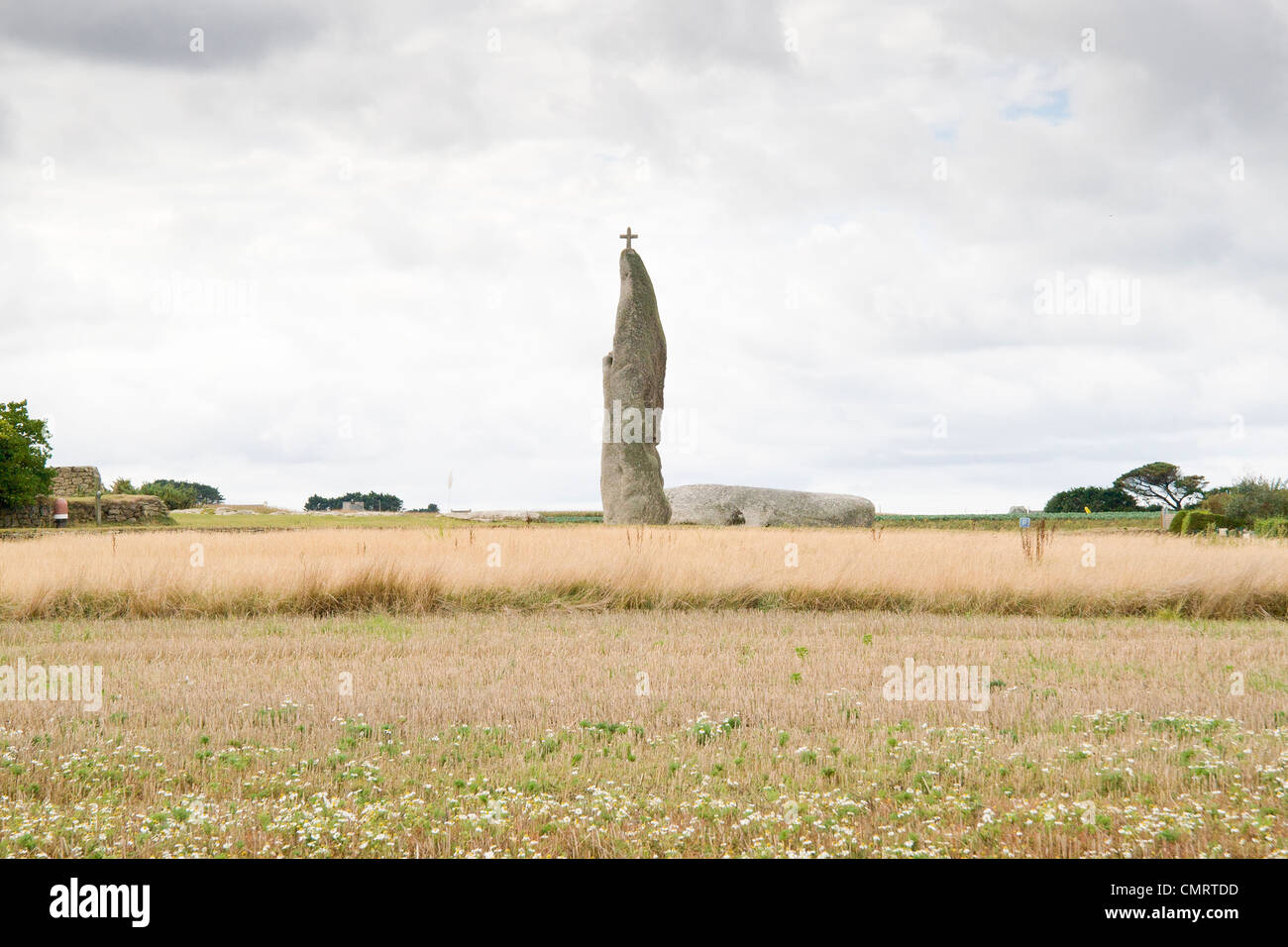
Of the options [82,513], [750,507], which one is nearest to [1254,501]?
[750,507]

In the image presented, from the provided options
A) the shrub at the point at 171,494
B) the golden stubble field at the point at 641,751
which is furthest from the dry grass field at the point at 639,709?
the shrub at the point at 171,494

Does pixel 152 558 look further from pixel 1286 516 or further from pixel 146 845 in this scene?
pixel 1286 516

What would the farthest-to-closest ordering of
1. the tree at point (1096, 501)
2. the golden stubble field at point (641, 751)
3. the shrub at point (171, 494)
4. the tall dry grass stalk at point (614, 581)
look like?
the tree at point (1096, 501) → the shrub at point (171, 494) → the tall dry grass stalk at point (614, 581) → the golden stubble field at point (641, 751)

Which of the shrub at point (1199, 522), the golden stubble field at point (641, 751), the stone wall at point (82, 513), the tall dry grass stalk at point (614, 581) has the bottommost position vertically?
the golden stubble field at point (641, 751)

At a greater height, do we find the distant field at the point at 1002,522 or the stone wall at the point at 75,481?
the stone wall at the point at 75,481

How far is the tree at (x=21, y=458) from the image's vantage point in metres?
31.3

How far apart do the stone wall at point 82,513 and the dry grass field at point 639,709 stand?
2127cm

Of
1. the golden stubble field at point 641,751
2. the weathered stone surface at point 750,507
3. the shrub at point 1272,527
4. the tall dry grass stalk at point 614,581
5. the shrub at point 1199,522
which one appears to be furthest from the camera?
the weathered stone surface at point 750,507

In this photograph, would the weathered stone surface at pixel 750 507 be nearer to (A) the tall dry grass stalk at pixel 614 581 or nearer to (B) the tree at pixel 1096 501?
(A) the tall dry grass stalk at pixel 614 581

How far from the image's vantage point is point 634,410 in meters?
24.3

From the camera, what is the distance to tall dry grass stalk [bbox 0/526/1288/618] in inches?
481

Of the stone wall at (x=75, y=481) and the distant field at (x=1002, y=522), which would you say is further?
the stone wall at (x=75, y=481)

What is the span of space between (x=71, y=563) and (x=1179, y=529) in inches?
1174
